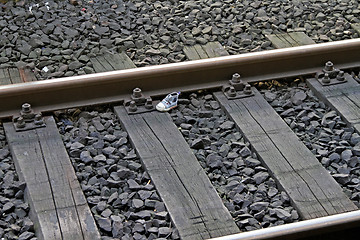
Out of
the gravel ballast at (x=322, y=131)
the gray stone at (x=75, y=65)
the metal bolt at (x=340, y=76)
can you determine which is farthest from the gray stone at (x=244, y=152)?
the gray stone at (x=75, y=65)

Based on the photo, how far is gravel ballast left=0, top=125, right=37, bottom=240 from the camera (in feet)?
13.3

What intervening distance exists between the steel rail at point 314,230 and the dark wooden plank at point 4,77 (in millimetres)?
2548

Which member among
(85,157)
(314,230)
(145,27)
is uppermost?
(314,230)

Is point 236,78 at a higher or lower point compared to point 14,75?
higher

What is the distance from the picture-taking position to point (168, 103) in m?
5.22

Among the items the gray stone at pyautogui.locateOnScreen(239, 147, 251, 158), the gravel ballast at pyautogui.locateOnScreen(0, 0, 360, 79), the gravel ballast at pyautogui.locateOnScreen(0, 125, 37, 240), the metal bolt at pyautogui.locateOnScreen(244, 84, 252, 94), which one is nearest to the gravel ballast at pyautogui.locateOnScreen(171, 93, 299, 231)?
the gray stone at pyautogui.locateOnScreen(239, 147, 251, 158)

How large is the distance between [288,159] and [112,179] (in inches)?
43.6

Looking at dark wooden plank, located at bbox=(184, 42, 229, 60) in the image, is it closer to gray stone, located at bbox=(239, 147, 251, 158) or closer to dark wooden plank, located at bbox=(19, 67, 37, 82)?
dark wooden plank, located at bbox=(19, 67, 37, 82)

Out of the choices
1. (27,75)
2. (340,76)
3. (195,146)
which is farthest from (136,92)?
(340,76)

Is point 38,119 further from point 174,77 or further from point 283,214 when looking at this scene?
point 283,214

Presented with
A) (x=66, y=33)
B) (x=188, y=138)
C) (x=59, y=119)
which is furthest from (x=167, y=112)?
(x=66, y=33)

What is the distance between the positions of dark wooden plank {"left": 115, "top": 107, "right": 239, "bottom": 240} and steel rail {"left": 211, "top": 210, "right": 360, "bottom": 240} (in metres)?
0.38

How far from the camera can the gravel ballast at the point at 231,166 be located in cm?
423

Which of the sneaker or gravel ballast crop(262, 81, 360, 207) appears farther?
the sneaker
